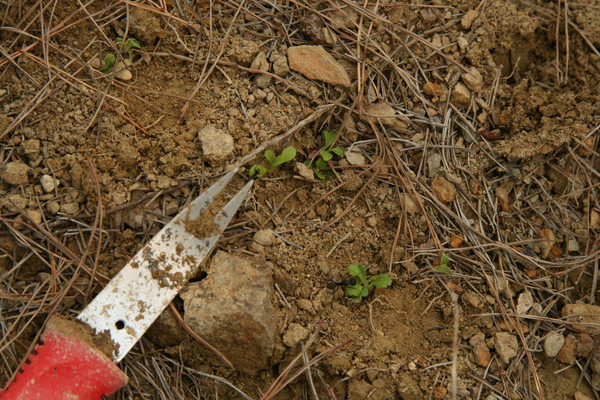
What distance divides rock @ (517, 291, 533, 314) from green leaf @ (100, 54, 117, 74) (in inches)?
98.8

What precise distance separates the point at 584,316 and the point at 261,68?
7.20 feet

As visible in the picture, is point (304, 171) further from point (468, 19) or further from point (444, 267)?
point (468, 19)

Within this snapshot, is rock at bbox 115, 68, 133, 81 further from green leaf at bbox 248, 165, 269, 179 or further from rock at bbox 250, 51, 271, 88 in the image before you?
green leaf at bbox 248, 165, 269, 179

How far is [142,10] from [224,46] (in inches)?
18.4

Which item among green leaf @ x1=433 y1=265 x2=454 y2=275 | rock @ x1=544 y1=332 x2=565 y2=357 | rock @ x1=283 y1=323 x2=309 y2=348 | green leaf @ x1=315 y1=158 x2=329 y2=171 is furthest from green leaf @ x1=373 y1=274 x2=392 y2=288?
rock @ x1=544 y1=332 x2=565 y2=357

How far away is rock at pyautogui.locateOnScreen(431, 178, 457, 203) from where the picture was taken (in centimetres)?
249

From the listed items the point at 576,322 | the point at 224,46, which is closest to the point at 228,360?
the point at 224,46

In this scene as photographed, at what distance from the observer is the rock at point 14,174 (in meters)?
2.17

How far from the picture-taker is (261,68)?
7.98 feet

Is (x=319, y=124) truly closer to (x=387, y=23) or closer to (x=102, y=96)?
(x=387, y=23)

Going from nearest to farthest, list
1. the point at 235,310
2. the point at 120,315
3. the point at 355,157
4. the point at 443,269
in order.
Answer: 1. the point at 120,315
2. the point at 235,310
3. the point at 443,269
4. the point at 355,157

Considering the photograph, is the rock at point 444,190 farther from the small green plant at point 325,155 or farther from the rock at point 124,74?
the rock at point 124,74

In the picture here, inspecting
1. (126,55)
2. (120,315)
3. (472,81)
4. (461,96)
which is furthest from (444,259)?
(126,55)

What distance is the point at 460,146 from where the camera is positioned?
2.57 m
